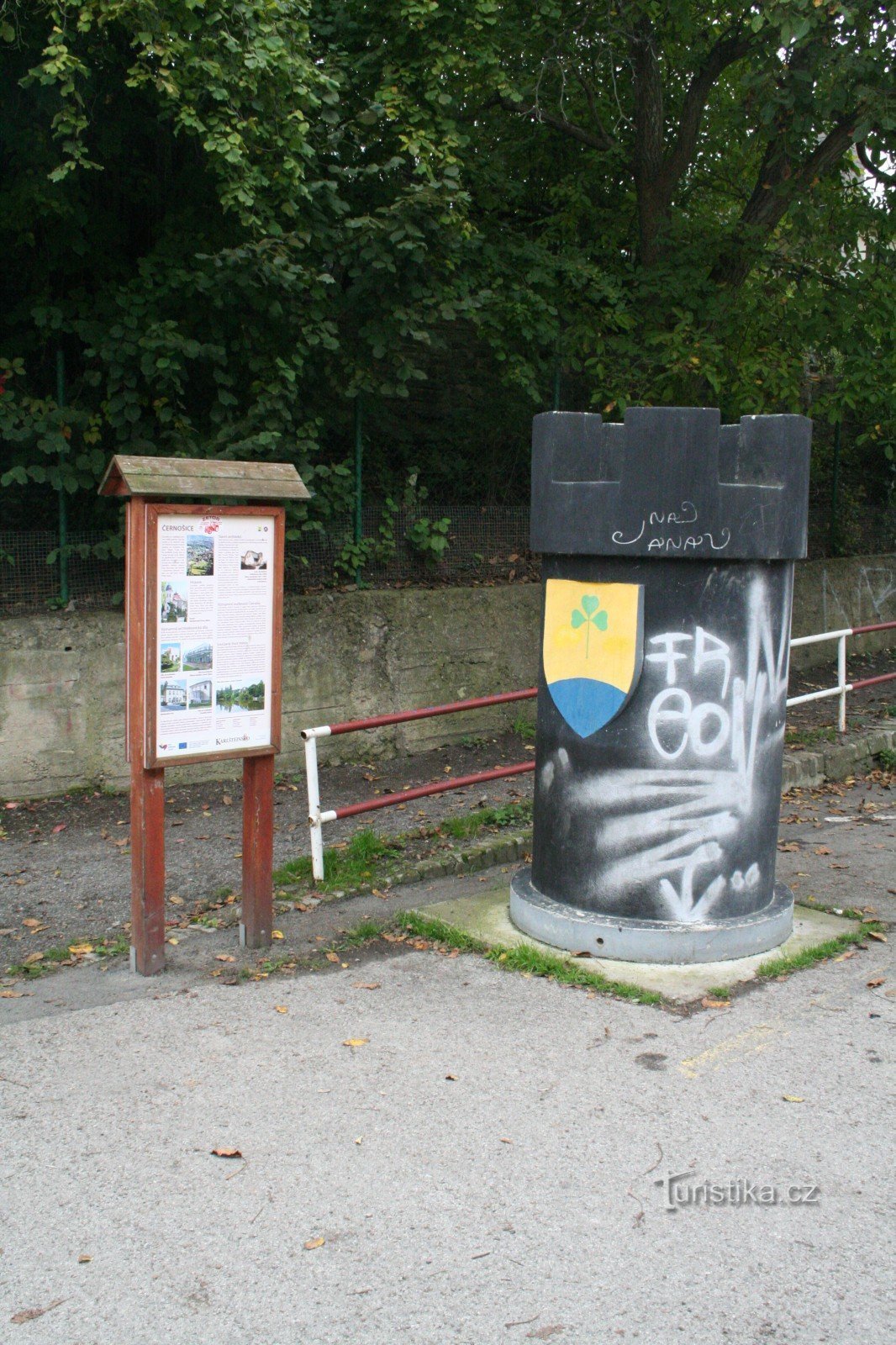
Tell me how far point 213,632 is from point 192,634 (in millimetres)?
109

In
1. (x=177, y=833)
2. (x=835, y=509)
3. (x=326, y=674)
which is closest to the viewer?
(x=177, y=833)

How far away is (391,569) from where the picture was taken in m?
10.5

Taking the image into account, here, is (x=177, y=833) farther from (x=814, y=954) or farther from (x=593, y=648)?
(x=814, y=954)

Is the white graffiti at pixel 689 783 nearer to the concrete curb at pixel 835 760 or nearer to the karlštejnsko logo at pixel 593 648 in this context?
the karlštejnsko logo at pixel 593 648

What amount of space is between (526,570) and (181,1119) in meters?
8.02

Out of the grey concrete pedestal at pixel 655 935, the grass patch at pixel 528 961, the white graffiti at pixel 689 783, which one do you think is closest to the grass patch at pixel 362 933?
the grass patch at pixel 528 961

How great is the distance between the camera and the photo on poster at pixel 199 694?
17.7 ft

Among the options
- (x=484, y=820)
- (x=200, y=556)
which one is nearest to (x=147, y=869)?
(x=200, y=556)

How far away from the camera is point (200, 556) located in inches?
211

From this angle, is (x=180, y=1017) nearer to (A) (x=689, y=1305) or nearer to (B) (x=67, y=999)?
(B) (x=67, y=999)

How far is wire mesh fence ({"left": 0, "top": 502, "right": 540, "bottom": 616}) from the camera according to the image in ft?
28.2

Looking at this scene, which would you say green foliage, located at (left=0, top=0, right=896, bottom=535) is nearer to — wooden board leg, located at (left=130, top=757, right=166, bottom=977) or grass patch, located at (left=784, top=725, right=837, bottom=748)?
grass patch, located at (left=784, top=725, right=837, bottom=748)

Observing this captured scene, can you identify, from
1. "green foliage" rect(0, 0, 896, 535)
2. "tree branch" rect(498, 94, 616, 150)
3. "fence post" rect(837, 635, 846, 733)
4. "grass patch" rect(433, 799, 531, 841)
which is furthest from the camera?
"tree branch" rect(498, 94, 616, 150)

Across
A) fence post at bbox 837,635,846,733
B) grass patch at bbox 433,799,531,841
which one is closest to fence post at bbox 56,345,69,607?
grass patch at bbox 433,799,531,841
